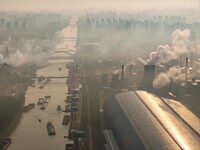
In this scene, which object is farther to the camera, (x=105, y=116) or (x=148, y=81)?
(x=148, y=81)

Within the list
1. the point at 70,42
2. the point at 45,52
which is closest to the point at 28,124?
the point at 45,52

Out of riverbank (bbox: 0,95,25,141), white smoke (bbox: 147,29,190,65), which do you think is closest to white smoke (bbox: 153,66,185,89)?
white smoke (bbox: 147,29,190,65)

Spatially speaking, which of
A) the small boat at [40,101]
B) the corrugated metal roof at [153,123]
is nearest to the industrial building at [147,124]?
the corrugated metal roof at [153,123]

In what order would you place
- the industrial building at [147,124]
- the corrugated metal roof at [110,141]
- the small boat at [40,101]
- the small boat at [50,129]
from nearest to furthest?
1. the industrial building at [147,124]
2. the corrugated metal roof at [110,141]
3. the small boat at [50,129]
4. the small boat at [40,101]

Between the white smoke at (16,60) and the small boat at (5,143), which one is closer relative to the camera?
the small boat at (5,143)

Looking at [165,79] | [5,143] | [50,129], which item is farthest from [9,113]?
[165,79]

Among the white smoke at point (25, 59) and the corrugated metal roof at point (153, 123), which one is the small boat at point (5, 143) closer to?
the corrugated metal roof at point (153, 123)

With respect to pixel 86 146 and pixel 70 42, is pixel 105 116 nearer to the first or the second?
pixel 86 146
